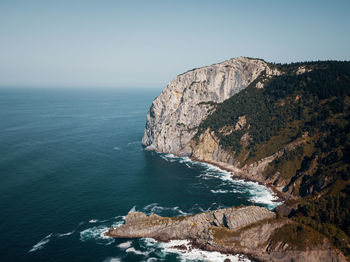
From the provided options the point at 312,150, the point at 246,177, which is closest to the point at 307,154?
the point at 312,150

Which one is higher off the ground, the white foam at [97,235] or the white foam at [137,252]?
the white foam at [97,235]

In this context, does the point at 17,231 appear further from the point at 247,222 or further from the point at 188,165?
the point at 188,165

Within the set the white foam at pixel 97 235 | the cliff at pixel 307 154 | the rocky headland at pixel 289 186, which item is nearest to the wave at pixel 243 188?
the rocky headland at pixel 289 186

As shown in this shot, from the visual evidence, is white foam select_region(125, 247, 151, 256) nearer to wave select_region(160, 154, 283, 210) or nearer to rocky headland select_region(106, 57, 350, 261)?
rocky headland select_region(106, 57, 350, 261)

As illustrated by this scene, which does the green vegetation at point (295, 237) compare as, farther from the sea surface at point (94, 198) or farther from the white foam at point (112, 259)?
the white foam at point (112, 259)

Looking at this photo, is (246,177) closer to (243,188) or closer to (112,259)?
(243,188)

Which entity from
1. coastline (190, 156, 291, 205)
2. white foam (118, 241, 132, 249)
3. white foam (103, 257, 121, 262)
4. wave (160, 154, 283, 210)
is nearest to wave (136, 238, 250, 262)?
white foam (118, 241, 132, 249)
